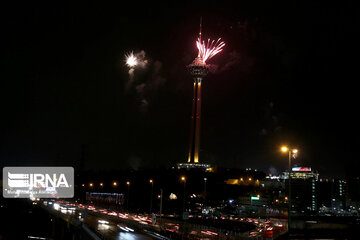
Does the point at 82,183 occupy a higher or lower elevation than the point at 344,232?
lower

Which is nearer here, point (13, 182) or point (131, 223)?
point (13, 182)

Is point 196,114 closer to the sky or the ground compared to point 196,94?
closer to the ground

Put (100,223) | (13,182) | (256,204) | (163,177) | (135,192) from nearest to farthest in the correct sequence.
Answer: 1. (13,182)
2. (100,223)
3. (256,204)
4. (135,192)
5. (163,177)

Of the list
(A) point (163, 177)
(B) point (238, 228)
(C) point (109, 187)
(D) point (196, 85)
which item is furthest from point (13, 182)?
(D) point (196, 85)

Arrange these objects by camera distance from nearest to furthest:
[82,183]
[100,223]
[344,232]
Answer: [344,232]
[100,223]
[82,183]

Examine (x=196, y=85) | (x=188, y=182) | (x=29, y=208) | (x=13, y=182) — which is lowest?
(x=29, y=208)

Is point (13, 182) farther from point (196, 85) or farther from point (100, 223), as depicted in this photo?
point (196, 85)

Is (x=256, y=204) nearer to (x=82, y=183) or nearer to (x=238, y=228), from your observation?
(x=238, y=228)

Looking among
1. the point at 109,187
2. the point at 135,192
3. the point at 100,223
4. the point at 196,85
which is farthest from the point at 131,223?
the point at 196,85

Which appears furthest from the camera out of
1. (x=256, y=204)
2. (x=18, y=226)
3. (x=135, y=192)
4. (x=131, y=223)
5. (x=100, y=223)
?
(x=135, y=192)
